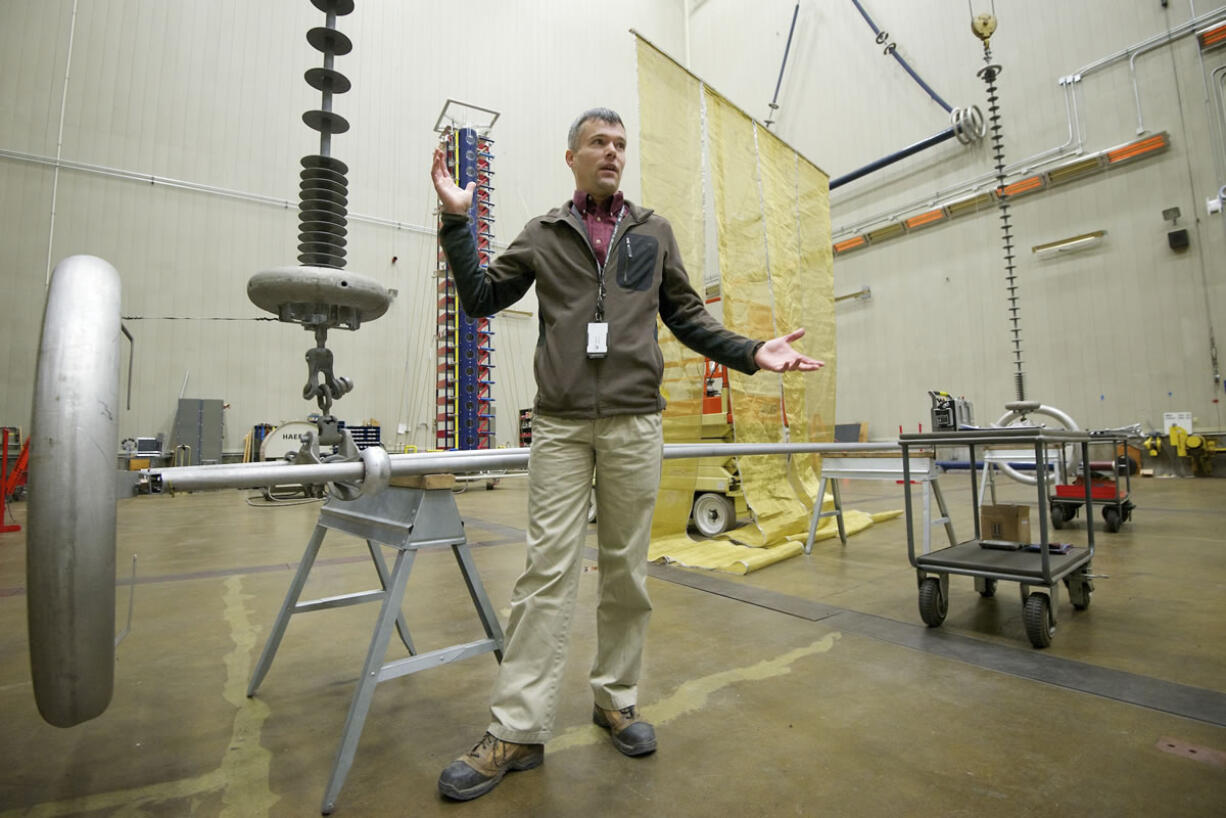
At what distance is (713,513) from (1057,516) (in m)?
2.34

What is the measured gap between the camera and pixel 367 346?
8883 millimetres

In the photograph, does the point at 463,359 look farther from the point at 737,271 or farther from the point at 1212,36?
the point at 1212,36

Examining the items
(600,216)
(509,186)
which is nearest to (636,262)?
(600,216)

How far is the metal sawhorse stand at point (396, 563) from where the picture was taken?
1.08m

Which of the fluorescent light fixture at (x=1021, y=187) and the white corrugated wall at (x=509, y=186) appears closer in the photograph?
the white corrugated wall at (x=509, y=186)

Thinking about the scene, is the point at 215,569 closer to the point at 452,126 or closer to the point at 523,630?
the point at 523,630

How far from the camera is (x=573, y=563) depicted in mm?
1205

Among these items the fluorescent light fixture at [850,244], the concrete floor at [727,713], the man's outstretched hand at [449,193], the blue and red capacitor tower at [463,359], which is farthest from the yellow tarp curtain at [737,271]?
the fluorescent light fixture at [850,244]

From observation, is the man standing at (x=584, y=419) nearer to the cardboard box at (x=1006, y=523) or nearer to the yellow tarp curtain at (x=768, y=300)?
the cardboard box at (x=1006, y=523)

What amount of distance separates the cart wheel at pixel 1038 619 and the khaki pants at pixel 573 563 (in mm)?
1291

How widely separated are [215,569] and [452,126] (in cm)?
675

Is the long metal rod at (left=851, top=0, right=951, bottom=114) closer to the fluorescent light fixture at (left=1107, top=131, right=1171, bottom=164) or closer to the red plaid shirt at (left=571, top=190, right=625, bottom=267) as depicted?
the fluorescent light fixture at (left=1107, top=131, right=1171, bottom=164)

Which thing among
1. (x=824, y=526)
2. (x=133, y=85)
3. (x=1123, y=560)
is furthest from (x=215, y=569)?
(x=133, y=85)

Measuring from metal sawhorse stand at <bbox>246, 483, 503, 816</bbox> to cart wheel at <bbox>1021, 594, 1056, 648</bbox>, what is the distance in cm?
159
